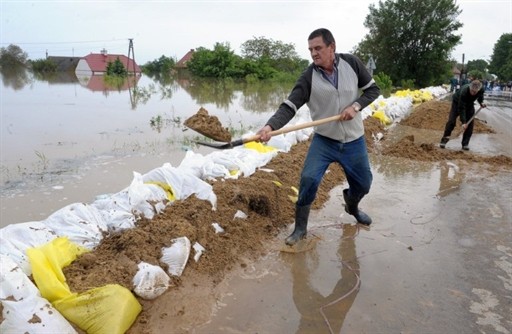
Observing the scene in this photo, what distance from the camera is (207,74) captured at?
4212 centimetres

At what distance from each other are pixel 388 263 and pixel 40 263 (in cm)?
228

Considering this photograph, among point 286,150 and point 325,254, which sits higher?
point 286,150

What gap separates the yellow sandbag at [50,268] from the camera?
194cm

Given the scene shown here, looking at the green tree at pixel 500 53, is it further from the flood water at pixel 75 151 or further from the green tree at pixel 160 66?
the flood water at pixel 75 151

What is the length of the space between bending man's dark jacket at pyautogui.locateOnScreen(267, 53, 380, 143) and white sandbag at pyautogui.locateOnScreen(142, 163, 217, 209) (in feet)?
3.14

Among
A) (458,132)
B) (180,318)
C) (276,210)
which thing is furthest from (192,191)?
(458,132)

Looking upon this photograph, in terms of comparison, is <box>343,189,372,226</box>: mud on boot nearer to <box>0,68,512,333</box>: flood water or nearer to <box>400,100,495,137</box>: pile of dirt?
<box>0,68,512,333</box>: flood water

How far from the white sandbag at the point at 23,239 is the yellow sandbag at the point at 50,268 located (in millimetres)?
74

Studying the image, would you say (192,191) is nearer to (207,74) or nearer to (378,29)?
(378,29)

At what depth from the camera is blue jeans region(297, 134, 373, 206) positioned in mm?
2898

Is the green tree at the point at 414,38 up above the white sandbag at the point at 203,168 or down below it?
above

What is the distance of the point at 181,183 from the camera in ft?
11.2

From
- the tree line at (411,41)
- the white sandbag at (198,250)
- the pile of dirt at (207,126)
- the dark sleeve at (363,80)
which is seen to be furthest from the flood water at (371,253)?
the tree line at (411,41)

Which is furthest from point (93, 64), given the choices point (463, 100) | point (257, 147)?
point (257, 147)
